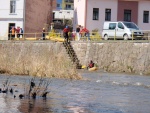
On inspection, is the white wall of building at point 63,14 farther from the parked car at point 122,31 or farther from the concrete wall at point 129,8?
the parked car at point 122,31

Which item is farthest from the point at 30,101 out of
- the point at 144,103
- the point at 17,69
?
the point at 17,69

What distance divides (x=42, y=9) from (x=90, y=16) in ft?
40.6

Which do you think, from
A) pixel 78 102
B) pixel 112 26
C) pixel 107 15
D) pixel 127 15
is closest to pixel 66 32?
pixel 112 26

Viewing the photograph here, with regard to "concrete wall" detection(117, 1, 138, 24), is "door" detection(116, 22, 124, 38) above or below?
below

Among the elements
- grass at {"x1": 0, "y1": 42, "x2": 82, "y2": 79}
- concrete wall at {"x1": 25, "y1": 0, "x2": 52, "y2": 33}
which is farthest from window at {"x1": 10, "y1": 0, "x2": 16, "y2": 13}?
grass at {"x1": 0, "y1": 42, "x2": 82, "y2": 79}

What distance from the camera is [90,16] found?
54312 mm

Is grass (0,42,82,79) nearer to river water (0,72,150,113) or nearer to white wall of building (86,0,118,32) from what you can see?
river water (0,72,150,113)

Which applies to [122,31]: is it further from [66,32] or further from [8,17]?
[8,17]

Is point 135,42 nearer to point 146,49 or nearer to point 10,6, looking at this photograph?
point 146,49

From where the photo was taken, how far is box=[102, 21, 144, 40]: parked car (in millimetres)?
42144

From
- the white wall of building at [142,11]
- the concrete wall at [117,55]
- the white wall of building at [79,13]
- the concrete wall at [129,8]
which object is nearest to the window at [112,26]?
the concrete wall at [117,55]

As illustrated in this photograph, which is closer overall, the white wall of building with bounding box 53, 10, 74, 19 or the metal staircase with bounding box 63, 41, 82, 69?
the metal staircase with bounding box 63, 41, 82, 69

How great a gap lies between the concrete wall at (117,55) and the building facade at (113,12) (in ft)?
34.4

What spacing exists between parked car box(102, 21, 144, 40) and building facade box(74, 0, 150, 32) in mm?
8430
